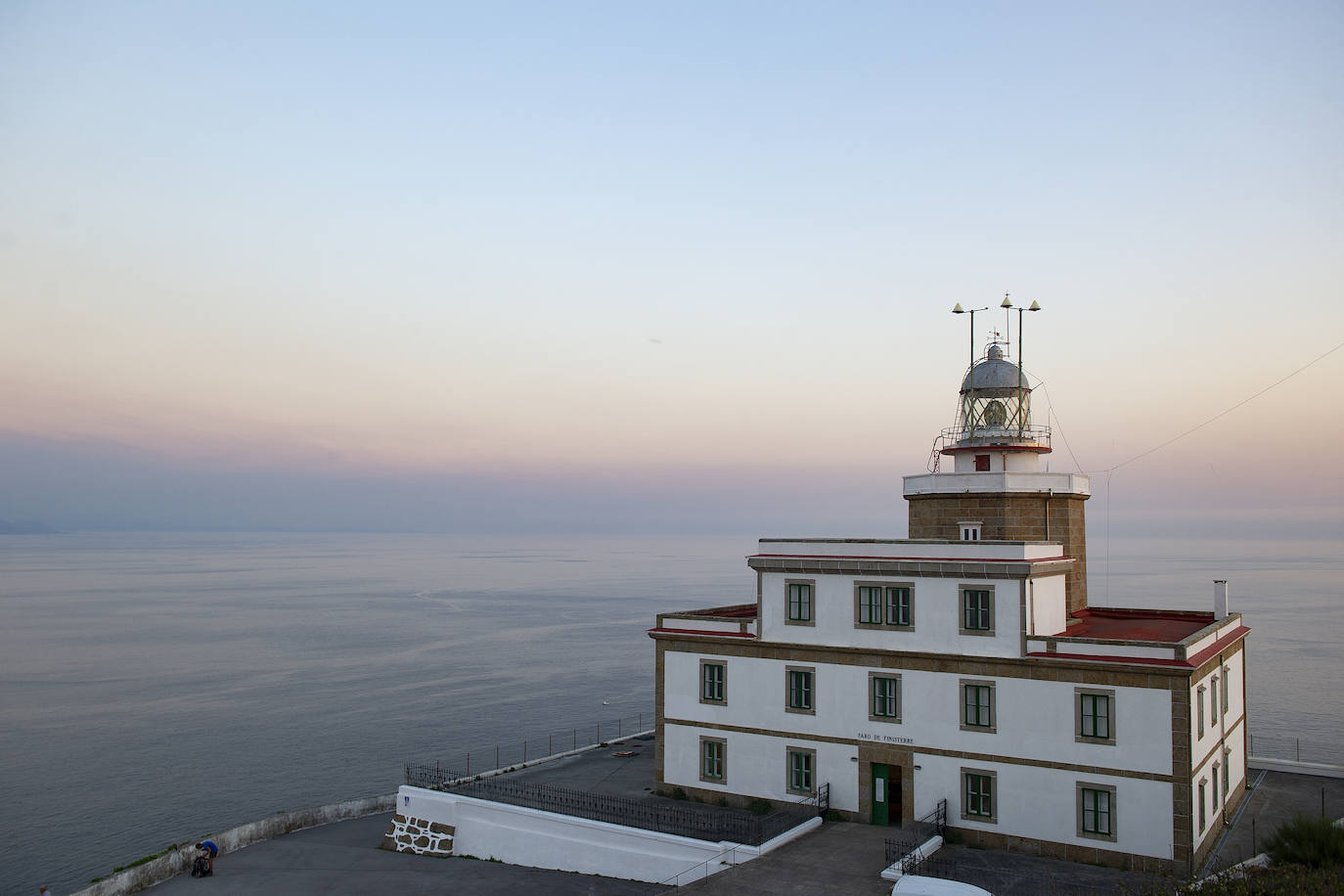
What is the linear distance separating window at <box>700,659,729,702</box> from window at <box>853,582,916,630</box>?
4.81 meters

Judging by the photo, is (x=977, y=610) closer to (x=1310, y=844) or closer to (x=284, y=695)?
(x=1310, y=844)

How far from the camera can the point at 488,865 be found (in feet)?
97.7

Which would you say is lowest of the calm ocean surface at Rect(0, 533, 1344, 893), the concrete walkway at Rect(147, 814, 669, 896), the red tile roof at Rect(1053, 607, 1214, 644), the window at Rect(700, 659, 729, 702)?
the calm ocean surface at Rect(0, 533, 1344, 893)

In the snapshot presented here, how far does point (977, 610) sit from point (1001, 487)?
21.3ft

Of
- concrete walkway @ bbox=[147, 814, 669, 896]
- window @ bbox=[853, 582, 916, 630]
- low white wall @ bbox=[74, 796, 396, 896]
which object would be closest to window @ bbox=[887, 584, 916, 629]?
window @ bbox=[853, 582, 916, 630]

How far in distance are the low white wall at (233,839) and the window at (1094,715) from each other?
25.0 m

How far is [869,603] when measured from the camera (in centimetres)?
2858

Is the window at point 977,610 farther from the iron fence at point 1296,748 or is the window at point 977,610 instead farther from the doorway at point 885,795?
the iron fence at point 1296,748

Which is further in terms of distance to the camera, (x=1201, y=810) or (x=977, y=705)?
(x=977, y=705)

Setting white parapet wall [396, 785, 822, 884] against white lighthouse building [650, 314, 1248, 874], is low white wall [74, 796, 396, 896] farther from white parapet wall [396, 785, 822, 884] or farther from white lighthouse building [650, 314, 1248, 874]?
white lighthouse building [650, 314, 1248, 874]

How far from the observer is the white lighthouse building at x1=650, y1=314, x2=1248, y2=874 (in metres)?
24.4

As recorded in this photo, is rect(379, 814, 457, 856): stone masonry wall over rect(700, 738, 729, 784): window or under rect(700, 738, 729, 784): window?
under

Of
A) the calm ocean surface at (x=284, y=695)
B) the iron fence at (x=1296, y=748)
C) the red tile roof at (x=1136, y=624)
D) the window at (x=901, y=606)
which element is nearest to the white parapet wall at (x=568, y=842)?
the window at (x=901, y=606)

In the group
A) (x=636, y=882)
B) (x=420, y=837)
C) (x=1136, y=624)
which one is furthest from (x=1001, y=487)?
(x=420, y=837)
